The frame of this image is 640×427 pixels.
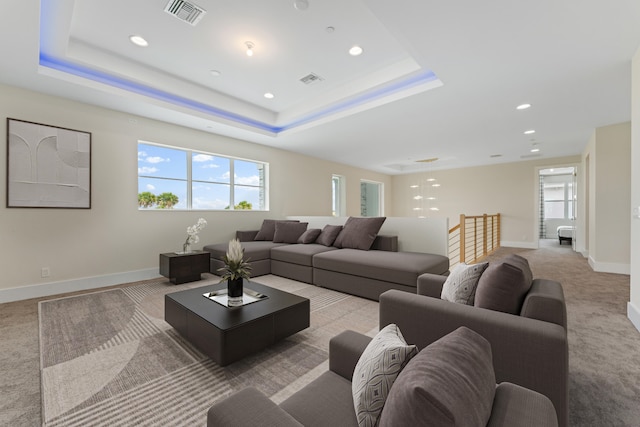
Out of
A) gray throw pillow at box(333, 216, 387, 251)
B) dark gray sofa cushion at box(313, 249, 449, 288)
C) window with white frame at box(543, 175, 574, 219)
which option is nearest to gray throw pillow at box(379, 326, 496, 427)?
dark gray sofa cushion at box(313, 249, 449, 288)

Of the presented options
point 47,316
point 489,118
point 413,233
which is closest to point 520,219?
point 489,118

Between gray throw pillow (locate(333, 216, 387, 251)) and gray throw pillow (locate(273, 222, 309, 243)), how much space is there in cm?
99

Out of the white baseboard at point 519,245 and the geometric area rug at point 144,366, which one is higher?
the white baseboard at point 519,245

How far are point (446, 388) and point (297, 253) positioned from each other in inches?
142

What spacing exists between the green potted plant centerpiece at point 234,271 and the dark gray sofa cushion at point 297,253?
5.64ft

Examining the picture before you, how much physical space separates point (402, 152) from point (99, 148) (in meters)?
6.10

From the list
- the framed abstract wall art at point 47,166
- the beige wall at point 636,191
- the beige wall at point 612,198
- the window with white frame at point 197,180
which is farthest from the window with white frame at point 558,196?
the framed abstract wall art at point 47,166

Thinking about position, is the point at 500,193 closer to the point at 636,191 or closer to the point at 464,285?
the point at 636,191

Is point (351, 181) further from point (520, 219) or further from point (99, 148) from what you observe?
point (99, 148)

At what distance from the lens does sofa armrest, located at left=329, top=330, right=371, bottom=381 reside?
1078 millimetres

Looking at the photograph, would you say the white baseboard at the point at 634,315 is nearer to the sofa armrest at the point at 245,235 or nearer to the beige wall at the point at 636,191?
the beige wall at the point at 636,191

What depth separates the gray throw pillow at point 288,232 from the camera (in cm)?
505

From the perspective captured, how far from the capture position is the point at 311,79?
12.4ft

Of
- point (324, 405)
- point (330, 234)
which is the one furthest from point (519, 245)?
point (324, 405)
